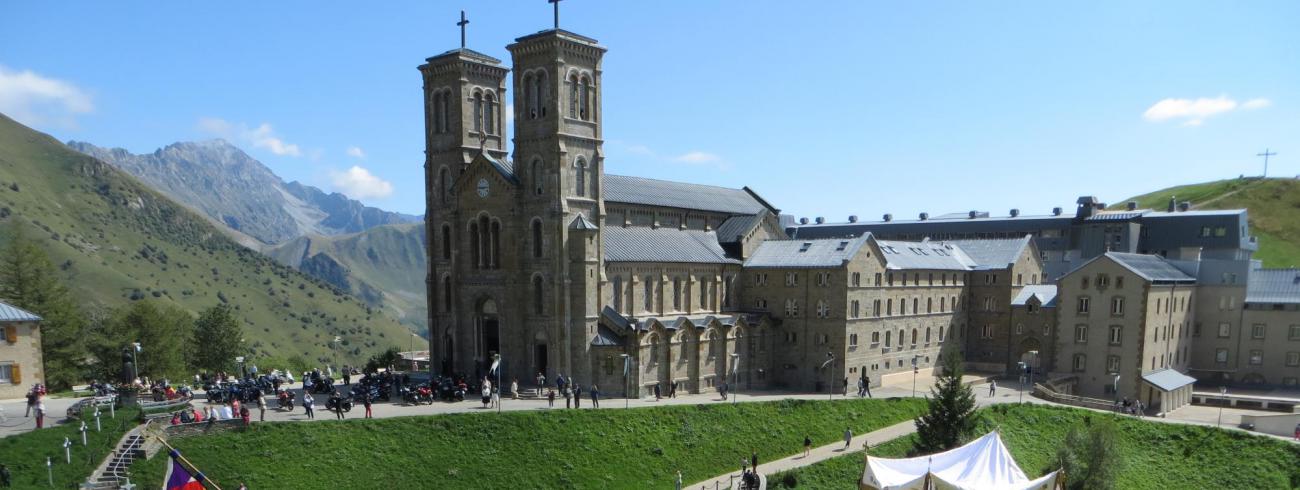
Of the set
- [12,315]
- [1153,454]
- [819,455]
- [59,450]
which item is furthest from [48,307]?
[1153,454]

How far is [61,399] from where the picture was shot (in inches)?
1884

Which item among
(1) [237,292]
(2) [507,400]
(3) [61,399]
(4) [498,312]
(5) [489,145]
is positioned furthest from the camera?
(1) [237,292]

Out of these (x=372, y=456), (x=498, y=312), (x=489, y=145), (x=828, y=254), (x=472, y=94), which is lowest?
(x=372, y=456)

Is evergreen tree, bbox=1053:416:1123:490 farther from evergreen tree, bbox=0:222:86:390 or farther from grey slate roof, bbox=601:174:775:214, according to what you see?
evergreen tree, bbox=0:222:86:390

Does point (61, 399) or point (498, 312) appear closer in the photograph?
point (61, 399)

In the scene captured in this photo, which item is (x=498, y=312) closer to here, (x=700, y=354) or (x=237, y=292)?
(x=700, y=354)

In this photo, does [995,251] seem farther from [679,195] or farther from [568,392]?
[568,392]

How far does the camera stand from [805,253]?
65188mm

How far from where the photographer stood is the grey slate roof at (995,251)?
7525 cm

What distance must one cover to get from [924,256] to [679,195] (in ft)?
85.5

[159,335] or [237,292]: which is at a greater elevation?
[159,335]

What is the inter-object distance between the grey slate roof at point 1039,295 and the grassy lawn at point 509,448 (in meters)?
30.4

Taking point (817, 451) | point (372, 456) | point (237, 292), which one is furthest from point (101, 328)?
point (237, 292)

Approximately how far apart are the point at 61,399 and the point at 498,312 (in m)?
29.1
